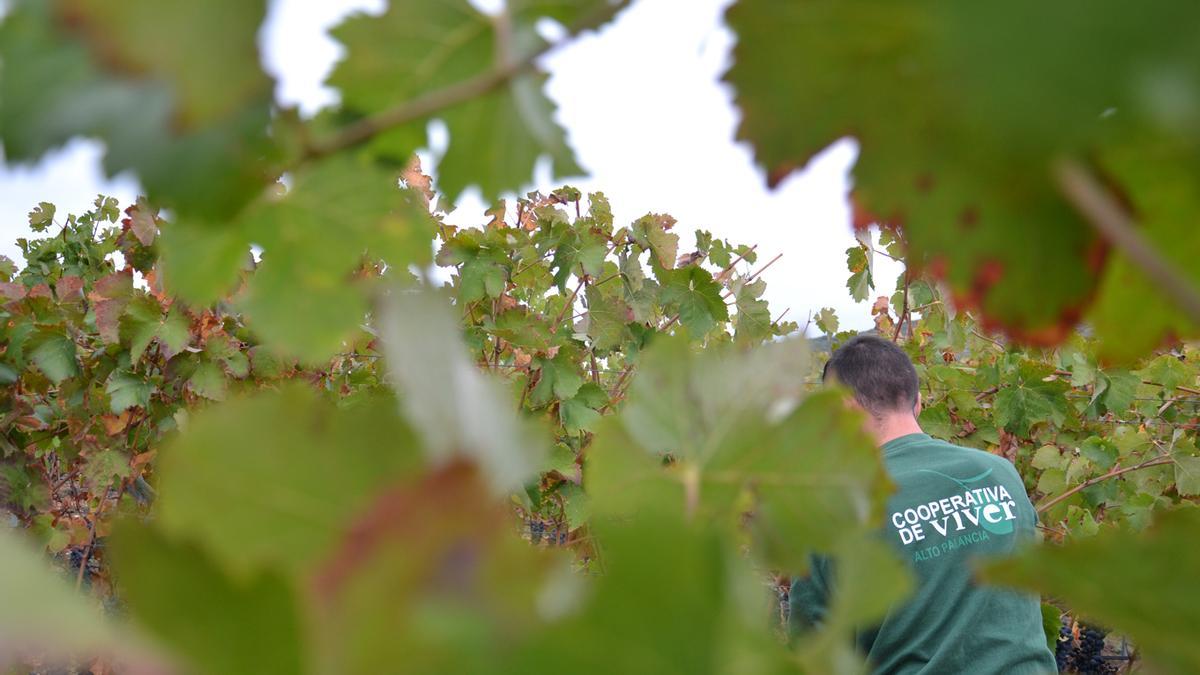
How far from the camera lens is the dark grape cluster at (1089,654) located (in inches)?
177

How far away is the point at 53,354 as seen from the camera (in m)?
2.59

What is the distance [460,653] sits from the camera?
0.13 m

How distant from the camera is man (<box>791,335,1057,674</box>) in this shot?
2.19m

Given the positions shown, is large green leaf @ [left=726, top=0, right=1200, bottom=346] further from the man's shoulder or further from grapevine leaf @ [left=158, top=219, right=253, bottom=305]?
the man's shoulder

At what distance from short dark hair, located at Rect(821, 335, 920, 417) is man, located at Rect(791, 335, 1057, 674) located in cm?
26

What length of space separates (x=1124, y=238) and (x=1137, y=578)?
0.24 ft

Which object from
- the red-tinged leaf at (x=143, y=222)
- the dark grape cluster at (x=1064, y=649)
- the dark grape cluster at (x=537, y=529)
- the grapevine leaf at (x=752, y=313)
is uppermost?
the red-tinged leaf at (x=143, y=222)

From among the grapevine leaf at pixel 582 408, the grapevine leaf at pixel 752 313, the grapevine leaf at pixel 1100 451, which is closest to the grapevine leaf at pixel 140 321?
the grapevine leaf at pixel 582 408

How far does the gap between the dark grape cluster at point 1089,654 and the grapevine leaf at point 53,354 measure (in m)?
4.62

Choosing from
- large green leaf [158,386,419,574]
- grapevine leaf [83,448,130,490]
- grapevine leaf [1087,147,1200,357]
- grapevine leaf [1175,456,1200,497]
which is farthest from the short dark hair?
large green leaf [158,386,419,574]

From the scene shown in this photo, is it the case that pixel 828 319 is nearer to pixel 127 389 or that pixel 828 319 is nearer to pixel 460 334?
pixel 127 389

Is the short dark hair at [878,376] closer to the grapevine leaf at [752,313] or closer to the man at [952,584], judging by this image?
the man at [952,584]

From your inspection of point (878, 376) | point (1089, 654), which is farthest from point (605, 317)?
point (1089, 654)

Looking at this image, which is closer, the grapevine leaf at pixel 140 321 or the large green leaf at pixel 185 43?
the large green leaf at pixel 185 43
